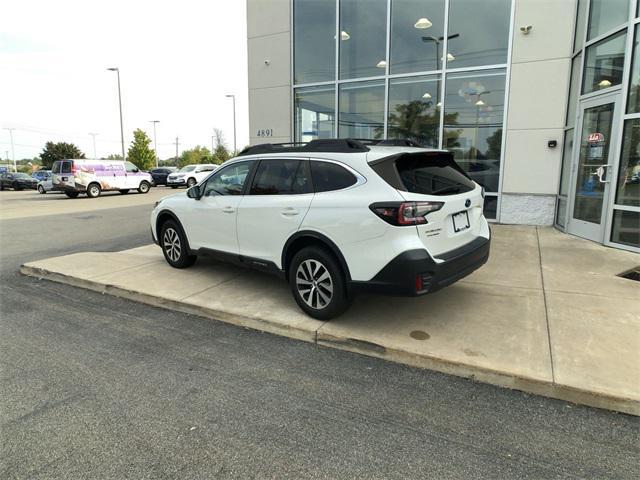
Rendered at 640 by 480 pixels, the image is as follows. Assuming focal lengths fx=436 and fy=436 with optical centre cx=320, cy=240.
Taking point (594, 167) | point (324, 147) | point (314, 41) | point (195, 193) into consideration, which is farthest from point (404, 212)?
point (314, 41)

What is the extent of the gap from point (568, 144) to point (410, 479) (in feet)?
28.7

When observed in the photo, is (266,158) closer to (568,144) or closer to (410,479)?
(410,479)

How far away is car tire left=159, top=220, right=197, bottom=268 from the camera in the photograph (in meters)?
6.21

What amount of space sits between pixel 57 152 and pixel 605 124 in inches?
Result: 2952

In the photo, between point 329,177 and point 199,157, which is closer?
point 329,177

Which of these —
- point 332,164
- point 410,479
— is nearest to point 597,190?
point 332,164

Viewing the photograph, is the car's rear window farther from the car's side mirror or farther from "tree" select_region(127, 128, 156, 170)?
"tree" select_region(127, 128, 156, 170)

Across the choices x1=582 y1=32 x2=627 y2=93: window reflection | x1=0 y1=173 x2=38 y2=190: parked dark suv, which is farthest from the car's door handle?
x1=0 y1=173 x2=38 y2=190: parked dark suv

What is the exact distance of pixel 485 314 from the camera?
4.48 metres

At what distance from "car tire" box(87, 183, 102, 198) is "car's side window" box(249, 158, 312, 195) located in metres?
20.9

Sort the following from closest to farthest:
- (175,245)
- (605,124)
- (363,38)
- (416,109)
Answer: (175,245), (605,124), (416,109), (363,38)

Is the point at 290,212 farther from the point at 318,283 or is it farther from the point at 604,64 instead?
the point at 604,64

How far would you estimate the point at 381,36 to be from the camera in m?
10.7

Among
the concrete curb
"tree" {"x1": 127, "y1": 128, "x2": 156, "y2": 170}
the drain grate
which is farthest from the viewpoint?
"tree" {"x1": 127, "y1": 128, "x2": 156, "y2": 170}
